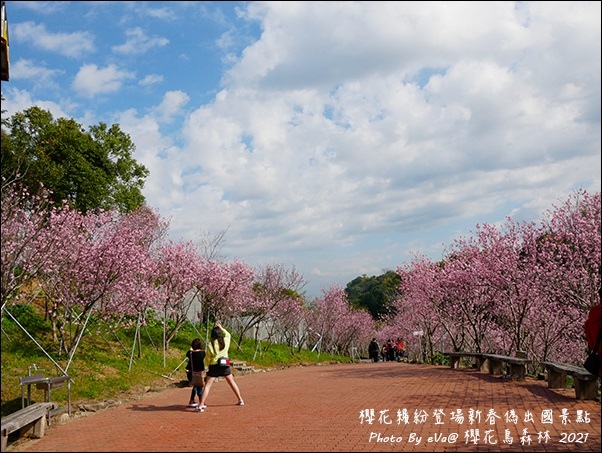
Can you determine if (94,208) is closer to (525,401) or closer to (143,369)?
(143,369)

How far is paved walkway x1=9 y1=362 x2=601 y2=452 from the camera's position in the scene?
24.3ft

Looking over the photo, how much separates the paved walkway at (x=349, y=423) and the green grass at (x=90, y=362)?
1.42m

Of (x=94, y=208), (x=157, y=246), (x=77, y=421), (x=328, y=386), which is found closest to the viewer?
(x=77, y=421)

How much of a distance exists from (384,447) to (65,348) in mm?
11747

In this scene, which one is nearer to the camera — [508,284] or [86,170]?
[508,284]

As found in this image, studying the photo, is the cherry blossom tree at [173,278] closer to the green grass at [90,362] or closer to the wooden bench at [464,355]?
the green grass at [90,362]

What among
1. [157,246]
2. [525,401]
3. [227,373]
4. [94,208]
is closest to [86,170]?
[94,208]

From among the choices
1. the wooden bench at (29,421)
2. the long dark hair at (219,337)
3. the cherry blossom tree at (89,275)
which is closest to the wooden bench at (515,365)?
the long dark hair at (219,337)

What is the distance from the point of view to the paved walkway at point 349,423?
7.41m

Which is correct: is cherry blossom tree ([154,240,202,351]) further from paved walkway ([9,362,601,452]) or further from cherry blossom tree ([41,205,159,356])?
paved walkway ([9,362,601,452])

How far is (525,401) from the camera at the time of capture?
10.9 metres

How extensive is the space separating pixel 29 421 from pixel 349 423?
485cm

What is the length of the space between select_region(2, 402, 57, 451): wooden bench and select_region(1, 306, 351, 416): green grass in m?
2.74

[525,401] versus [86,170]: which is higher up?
[86,170]
